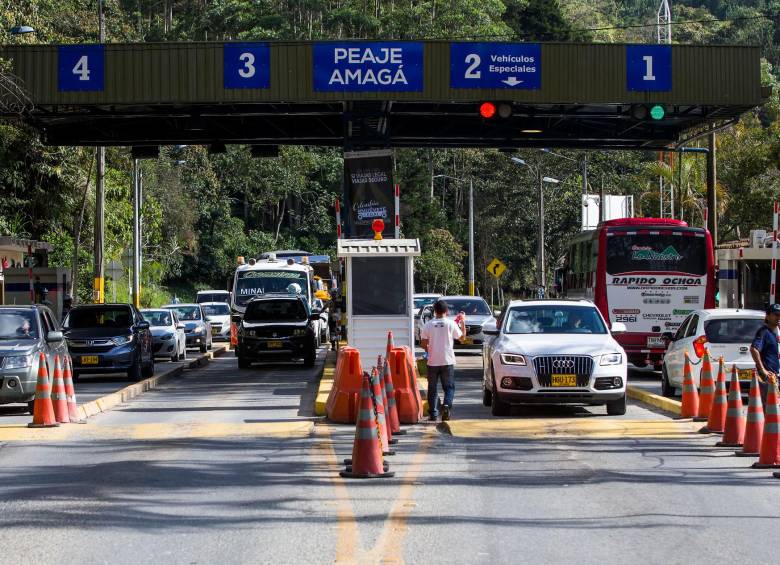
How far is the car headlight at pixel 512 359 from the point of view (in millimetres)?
17739

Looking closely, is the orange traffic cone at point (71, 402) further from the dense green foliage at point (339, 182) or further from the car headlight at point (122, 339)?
the dense green foliage at point (339, 182)

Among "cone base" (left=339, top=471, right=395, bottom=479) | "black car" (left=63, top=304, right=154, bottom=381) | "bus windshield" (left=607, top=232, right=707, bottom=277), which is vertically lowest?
"cone base" (left=339, top=471, right=395, bottom=479)

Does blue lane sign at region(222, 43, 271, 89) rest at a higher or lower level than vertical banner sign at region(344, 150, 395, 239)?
higher

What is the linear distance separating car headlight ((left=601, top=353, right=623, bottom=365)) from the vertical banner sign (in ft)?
28.8

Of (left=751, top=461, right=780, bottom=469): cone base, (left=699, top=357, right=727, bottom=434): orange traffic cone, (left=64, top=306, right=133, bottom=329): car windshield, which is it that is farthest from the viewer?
(left=64, top=306, right=133, bottom=329): car windshield

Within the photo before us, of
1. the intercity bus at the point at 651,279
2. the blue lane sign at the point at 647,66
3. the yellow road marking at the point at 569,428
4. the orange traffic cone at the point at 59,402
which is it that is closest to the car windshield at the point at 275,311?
the intercity bus at the point at 651,279

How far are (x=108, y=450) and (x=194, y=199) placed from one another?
61267mm

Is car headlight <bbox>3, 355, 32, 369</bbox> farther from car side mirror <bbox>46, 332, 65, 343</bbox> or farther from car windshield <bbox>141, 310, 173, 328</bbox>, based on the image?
car windshield <bbox>141, 310, 173, 328</bbox>

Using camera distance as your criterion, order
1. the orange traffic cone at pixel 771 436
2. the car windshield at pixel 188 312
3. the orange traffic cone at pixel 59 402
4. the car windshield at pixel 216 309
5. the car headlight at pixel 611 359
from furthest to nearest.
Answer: the car windshield at pixel 216 309 → the car windshield at pixel 188 312 → the car headlight at pixel 611 359 → the orange traffic cone at pixel 59 402 → the orange traffic cone at pixel 771 436

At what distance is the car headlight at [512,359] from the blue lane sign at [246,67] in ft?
32.4

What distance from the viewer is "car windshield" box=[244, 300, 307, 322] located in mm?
31672

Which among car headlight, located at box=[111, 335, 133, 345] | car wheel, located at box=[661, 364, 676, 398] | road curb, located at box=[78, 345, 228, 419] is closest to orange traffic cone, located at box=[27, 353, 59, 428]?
road curb, located at box=[78, 345, 228, 419]

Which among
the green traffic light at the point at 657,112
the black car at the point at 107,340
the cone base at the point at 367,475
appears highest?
the green traffic light at the point at 657,112

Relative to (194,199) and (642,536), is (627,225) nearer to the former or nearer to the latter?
(642,536)
